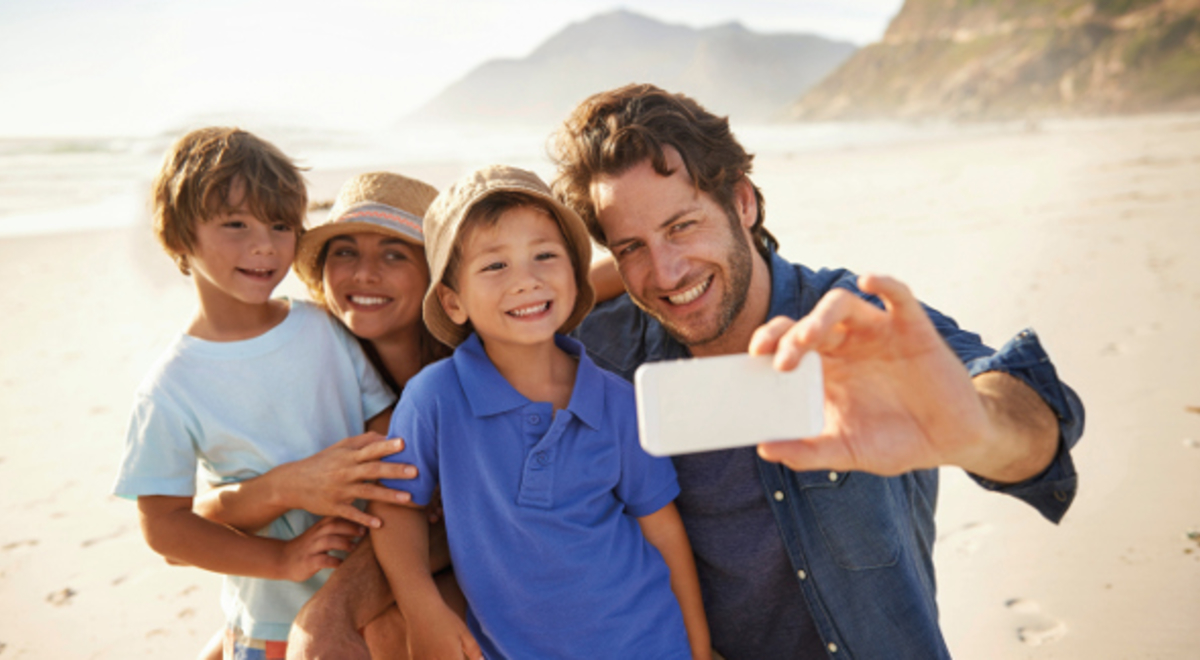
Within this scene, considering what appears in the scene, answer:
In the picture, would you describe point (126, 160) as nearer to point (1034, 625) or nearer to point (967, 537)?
point (967, 537)

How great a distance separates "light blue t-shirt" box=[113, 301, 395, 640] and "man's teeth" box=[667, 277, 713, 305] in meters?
0.95

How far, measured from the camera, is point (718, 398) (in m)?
1.40

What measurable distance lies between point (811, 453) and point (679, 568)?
0.75 metres

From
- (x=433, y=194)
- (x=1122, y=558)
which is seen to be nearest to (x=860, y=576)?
(x=433, y=194)

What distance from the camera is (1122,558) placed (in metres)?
3.60

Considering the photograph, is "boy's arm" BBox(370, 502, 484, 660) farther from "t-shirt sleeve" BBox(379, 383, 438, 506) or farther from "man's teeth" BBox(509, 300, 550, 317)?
"man's teeth" BBox(509, 300, 550, 317)

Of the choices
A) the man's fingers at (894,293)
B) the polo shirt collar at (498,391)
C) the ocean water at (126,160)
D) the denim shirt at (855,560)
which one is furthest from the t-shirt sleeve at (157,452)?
the ocean water at (126,160)

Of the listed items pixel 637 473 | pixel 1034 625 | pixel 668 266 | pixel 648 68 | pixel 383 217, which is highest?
pixel 648 68

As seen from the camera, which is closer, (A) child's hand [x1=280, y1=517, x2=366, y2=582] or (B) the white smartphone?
(B) the white smartphone

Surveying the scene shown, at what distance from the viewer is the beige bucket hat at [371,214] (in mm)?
2430

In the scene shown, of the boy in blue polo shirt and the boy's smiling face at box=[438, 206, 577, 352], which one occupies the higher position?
the boy's smiling face at box=[438, 206, 577, 352]

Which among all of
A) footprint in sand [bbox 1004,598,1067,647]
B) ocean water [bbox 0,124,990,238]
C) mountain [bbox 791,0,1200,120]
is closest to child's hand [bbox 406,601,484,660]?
footprint in sand [bbox 1004,598,1067,647]

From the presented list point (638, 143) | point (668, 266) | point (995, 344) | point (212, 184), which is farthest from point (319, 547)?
point (995, 344)

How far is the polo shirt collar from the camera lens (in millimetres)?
1982
